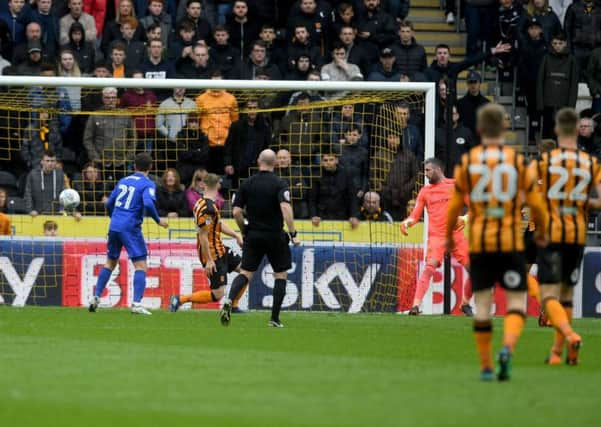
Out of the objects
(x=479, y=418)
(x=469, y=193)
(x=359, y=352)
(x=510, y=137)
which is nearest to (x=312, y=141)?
(x=510, y=137)

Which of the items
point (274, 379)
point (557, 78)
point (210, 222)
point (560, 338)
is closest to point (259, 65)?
point (557, 78)

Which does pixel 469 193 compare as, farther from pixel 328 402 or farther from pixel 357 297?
pixel 357 297

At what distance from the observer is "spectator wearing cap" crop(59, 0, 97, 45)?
2409 cm

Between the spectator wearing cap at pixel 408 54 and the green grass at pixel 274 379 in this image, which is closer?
the green grass at pixel 274 379

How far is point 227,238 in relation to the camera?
22031 mm

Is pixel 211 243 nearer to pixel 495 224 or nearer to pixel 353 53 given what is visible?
pixel 353 53

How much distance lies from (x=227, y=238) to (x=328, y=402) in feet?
41.3

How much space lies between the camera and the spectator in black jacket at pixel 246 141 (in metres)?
23.0

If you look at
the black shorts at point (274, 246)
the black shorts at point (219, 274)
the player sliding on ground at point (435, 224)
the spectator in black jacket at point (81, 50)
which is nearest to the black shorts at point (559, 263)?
the black shorts at point (274, 246)

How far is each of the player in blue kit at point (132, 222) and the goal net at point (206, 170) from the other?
2102 millimetres

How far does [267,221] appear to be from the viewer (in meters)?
16.8

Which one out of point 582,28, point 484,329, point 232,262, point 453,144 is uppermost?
point 582,28

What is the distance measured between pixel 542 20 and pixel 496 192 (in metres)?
15.6

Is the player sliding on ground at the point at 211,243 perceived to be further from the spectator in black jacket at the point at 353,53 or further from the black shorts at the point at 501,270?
the black shorts at the point at 501,270
